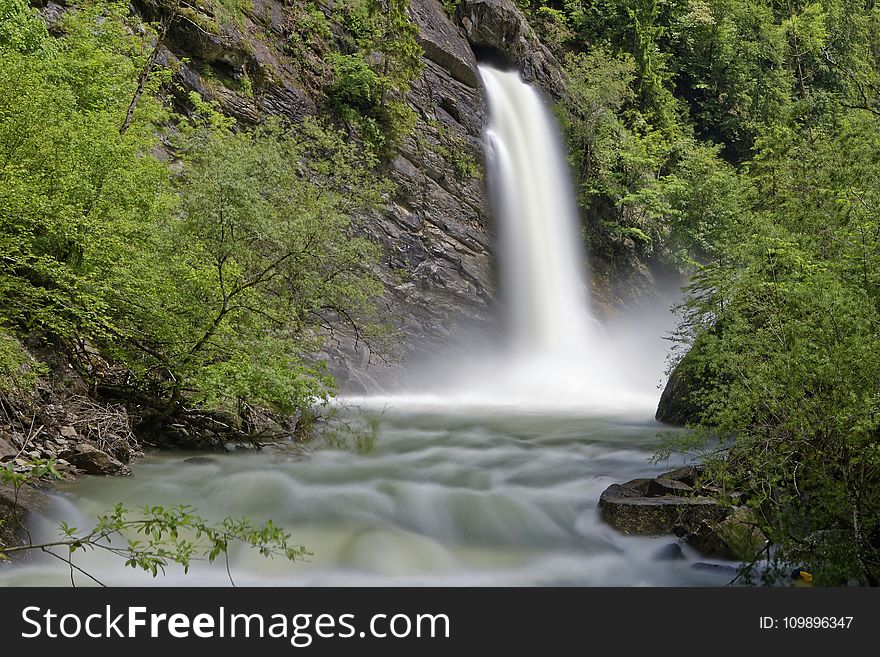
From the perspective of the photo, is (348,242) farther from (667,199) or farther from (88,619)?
(667,199)

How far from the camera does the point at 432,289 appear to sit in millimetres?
22531

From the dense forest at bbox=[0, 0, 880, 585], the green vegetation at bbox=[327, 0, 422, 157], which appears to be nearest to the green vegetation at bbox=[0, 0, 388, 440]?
the dense forest at bbox=[0, 0, 880, 585]

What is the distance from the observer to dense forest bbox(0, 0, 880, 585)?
5793 mm

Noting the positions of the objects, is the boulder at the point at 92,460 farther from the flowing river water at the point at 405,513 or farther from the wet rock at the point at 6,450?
the wet rock at the point at 6,450

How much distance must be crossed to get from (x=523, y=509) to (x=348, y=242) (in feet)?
24.6

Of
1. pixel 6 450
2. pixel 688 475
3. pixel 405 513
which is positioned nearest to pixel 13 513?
pixel 6 450

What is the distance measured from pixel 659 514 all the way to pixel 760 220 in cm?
547

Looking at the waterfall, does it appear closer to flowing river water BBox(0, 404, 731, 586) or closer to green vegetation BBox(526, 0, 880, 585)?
green vegetation BBox(526, 0, 880, 585)

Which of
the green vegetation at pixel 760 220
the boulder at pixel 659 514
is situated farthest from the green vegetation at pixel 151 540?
the green vegetation at pixel 760 220

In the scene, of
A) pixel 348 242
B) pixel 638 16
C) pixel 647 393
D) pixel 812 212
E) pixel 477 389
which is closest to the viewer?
pixel 812 212

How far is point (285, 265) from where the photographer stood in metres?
12.5

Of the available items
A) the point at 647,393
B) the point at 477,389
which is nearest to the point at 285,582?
the point at 477,389

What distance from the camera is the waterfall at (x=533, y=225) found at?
25688 mm

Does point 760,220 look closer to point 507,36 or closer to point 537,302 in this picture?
point 537,302
